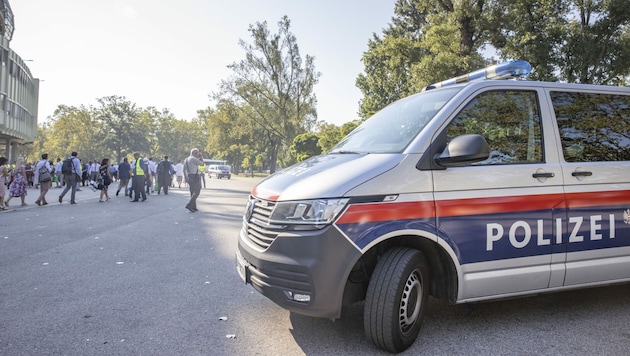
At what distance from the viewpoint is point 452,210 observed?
9.25ft

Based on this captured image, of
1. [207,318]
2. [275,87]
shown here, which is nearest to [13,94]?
[275,87]

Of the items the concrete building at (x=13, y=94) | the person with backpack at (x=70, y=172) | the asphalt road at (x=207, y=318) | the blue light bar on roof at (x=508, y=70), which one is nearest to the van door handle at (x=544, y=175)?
the blue light bar on roof at (x=508, y=70)

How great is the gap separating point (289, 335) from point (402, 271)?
1121 millimetres

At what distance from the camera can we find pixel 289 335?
3.13 metres

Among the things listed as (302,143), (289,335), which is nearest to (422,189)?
(289,335)

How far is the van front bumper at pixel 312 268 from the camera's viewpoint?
2.55 meters

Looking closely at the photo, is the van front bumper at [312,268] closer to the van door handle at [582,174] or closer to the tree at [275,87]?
the van door handle at [582,174]

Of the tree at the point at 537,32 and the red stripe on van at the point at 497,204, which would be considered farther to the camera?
the tree at the point at 537,32

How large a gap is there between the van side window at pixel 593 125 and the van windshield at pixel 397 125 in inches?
40.9

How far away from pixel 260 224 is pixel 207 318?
47.9 inches

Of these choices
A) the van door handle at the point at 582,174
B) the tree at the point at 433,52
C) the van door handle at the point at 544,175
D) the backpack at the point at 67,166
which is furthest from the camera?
the tree at the point at 433,52

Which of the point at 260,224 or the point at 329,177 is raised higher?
the point at 329,177

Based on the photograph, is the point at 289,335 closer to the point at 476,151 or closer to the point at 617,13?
the point at 476,151

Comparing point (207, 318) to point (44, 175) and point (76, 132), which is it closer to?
point (44, 175)
